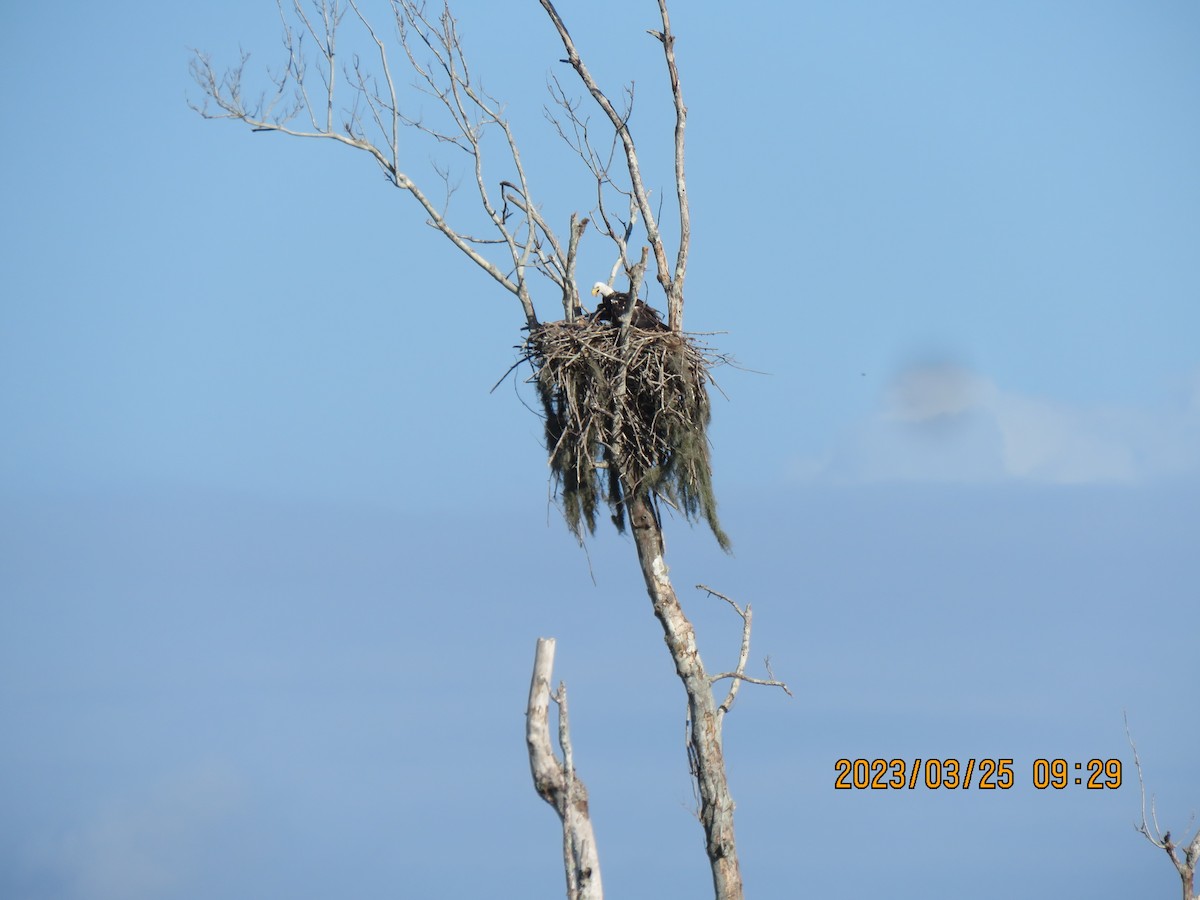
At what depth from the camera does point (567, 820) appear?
27.2 feet

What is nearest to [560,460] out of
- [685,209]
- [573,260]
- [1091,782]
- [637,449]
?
[637,449]

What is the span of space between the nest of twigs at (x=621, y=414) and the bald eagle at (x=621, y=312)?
75 mm

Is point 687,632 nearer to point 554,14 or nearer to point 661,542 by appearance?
point 661,542

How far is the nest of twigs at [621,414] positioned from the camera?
30.6 ft

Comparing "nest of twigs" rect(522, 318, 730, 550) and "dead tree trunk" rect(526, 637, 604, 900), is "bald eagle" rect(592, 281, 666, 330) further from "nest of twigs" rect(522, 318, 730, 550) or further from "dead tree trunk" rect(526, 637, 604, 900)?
"dead tree trunk" rect(526, 637, 604, 900)

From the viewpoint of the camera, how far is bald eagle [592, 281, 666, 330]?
9508 mm

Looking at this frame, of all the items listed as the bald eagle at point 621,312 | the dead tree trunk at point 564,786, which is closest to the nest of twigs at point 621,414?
the bald eagle at point 621,312

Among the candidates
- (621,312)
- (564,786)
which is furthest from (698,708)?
(621,312)

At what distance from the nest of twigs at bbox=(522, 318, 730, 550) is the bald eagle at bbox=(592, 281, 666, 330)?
7cm

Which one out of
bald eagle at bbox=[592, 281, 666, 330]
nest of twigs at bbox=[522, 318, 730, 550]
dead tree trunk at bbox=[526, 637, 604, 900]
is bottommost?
dead tree trunk at bbox=[526, 637, 604, 900]

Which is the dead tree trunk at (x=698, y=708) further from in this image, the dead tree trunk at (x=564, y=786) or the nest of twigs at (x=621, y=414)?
the dead tree trunk at (x=564, y=786)

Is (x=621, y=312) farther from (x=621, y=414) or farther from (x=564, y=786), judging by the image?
(x=564, y=786)

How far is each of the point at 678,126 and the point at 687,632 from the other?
142 inches

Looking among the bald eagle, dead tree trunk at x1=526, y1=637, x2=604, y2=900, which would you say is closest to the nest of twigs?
the bald eagle
